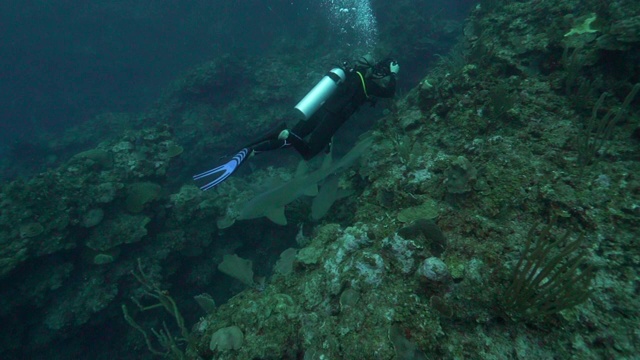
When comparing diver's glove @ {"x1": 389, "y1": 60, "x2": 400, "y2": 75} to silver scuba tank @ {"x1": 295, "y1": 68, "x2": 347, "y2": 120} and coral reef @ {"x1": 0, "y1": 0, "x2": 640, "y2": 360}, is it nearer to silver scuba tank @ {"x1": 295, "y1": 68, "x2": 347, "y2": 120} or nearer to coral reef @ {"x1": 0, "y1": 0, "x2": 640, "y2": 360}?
coral reef @ {"x1": 0, "y1": 0, "x2": 640, "y2": 360}

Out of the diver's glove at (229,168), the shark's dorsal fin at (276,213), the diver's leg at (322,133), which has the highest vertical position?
the diver's glove at (229,168)

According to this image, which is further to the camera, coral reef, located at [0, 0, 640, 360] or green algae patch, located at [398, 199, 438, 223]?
green algae patch, located at [398, 199, 438, 223]

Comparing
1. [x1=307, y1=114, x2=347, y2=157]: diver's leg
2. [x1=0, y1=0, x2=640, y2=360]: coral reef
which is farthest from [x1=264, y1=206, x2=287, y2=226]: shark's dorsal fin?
[x1=307, y1=114, x2=347, y2=157]: diver's leg

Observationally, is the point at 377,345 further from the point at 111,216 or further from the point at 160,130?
the point at 160,130

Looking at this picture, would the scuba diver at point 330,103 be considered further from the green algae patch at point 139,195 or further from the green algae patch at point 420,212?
the green algae patch at point 139,195

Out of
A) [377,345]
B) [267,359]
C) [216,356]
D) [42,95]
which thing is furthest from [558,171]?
[42,95]

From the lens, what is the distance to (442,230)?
3.08 meters

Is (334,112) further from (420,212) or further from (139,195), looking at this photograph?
(139,195)

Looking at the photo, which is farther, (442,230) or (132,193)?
(132,193)

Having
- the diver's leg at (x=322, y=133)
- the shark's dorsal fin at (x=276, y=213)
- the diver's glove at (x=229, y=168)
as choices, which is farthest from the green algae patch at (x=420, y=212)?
the diver's glove at (x=229, y=168)

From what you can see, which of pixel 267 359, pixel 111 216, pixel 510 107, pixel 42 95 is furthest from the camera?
pixel 42 95

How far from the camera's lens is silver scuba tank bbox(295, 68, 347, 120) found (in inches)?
200

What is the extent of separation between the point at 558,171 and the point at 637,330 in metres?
1.63

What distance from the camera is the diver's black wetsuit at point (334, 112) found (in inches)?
202
